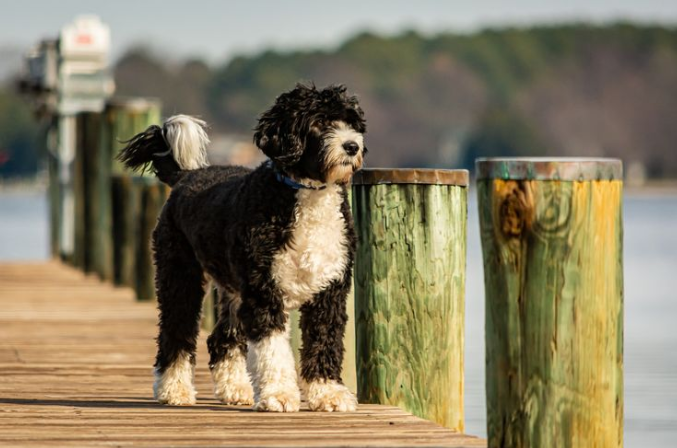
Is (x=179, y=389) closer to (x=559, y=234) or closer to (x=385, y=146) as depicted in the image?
(x=559, y=234)

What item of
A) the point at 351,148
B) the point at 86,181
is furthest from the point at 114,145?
the point at 351,148

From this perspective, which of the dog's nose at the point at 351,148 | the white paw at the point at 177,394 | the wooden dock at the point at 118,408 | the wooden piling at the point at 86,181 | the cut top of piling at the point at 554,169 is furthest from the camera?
the wooden piling at the point at 86,181

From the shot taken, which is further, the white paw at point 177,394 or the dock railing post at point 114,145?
the dock railing post at point 114,145

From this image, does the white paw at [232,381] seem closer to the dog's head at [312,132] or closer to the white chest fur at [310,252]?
the white chest fur at [310,252]

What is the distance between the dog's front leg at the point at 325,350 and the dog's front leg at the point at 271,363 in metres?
0.10

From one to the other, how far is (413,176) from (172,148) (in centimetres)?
169

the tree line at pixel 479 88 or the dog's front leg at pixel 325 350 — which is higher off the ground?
the tree line at pixel 479 88

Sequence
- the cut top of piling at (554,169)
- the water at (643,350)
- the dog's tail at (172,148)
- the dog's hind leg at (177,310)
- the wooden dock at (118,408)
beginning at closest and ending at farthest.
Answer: the cut top of piling at (554,169)
the wooden dock at (118,408)
the dog's hind leg at (177,310)
the dog's tail at (172,148)
the water at (643,350)

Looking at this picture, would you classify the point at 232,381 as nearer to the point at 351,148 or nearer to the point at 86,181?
the point at 351,148

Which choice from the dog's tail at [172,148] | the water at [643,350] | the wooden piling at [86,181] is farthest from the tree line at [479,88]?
the dog's tail at [172,148]

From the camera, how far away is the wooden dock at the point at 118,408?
5648mm

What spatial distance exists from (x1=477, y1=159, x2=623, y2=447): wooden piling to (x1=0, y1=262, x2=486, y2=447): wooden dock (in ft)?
2.08

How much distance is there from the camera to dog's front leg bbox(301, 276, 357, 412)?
6223 mm

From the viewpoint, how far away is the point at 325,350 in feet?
20.6
